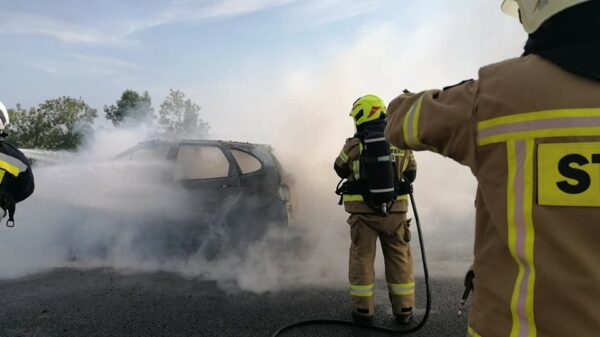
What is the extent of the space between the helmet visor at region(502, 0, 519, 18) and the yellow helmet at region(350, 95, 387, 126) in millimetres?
2141

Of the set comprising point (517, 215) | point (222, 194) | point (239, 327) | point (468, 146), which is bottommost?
point (239, 327)

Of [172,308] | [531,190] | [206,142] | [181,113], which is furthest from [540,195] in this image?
[181,113]

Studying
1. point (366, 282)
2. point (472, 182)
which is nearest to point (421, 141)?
point (366, 282)

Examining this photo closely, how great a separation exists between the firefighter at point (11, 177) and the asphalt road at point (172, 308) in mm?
1113

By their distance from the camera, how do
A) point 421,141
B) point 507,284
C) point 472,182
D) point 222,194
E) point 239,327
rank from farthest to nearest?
point 472,182 → point 222,194 → point 239,327 → point 421,141 → point 507,284

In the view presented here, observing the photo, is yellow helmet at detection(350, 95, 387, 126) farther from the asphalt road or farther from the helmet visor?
the helmet visor

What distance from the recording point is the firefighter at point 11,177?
337 cm

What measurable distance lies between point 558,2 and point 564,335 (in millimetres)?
870

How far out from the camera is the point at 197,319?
13.0ft

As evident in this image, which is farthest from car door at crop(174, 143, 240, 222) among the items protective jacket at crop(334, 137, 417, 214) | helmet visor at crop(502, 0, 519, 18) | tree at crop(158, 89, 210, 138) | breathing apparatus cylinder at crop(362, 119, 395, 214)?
tree at crop(158, 89, 210, 138)

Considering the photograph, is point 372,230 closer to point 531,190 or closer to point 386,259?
point 386,259

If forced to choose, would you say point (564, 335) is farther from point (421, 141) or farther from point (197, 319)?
point (197, 319)

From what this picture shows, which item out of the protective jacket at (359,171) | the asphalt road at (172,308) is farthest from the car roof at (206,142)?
the protective jacket at (359,171)

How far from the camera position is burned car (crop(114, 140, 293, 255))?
6.01 meters
